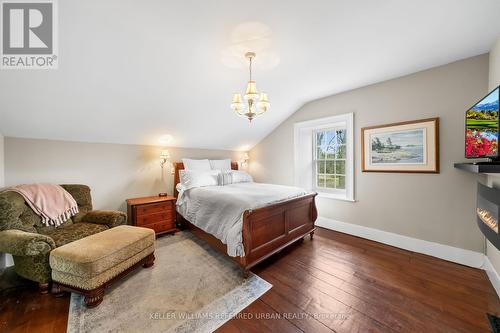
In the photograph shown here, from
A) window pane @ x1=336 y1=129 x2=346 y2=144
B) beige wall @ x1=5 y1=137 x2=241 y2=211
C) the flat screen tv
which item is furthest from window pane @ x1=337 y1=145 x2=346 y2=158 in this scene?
beige wall @ x1=5 y1=137 x2=241 y2=211

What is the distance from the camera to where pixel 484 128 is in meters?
1.61

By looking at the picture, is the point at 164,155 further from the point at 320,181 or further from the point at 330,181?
the point at 330,181

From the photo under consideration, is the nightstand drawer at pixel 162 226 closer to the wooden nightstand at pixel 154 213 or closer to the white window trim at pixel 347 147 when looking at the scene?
the wooden nightstand at pixel 154 213

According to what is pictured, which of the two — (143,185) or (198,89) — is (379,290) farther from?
(143,185)

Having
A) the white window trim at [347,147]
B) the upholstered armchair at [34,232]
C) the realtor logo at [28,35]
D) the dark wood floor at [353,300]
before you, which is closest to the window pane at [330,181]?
the white window trim at [347,147]

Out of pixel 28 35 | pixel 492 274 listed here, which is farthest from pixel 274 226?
pixel 28 35

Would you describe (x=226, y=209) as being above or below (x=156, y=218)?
above

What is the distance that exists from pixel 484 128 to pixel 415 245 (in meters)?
1.86

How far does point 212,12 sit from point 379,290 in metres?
3.05

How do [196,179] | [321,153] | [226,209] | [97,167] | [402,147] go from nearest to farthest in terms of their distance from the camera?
[226,209] < [402,147] < [97,167] < [196,179] < [321,153]

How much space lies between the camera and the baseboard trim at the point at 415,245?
2326 mm

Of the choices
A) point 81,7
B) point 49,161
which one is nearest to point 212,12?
point 81,7

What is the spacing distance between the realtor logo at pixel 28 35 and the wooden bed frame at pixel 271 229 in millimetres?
2431

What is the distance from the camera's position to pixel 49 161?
2.62 metres
